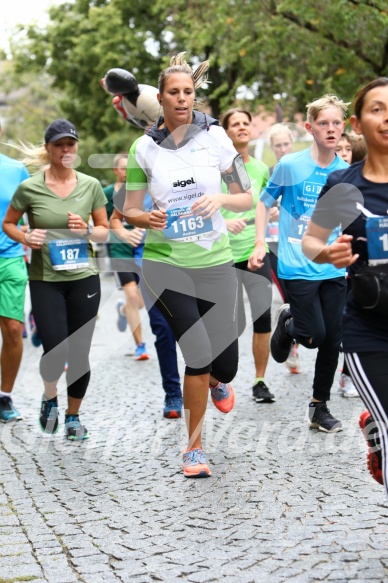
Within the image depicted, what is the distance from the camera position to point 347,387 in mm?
7965

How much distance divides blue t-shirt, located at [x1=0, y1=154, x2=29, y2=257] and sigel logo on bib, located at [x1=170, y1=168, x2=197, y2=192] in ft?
7.66

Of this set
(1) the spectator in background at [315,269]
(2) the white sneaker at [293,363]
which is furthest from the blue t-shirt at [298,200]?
(2) the white sneaker at [293,363]

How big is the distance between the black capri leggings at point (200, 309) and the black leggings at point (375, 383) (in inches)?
68.5

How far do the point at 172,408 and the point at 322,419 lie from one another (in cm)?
130

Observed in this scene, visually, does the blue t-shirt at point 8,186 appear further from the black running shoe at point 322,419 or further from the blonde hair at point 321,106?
the black running shoe at point 322,419

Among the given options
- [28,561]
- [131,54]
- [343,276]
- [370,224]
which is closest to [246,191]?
[343,276]

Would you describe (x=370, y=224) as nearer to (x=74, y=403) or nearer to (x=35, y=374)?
(x=74, y=403)

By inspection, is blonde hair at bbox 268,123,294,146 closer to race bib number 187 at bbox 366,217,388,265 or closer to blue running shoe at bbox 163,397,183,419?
blue running shoe at bbox 163,397,183,419

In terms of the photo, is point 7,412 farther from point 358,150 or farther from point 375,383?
point 375,383

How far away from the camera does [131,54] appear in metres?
31.9

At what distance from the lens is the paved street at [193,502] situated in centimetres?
402

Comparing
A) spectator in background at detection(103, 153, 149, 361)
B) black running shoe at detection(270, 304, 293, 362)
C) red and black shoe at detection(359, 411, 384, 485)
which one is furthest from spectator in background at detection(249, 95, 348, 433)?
spectator in background at detection(103, 153, 149, 361)

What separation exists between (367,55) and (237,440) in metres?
11.4

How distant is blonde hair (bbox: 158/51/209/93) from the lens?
5.72 meters
